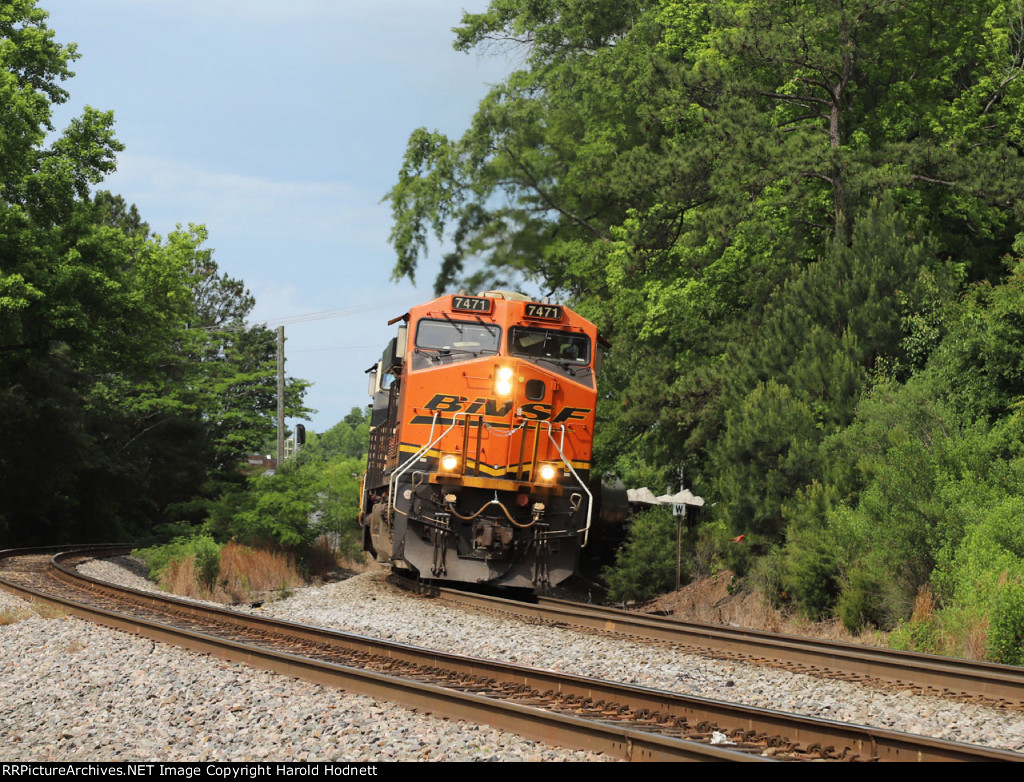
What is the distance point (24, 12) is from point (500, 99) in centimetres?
1519

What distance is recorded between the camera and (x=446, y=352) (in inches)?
619

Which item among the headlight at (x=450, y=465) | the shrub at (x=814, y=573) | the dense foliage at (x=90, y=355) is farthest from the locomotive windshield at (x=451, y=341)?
the dense foliage at (x=90, y=355)

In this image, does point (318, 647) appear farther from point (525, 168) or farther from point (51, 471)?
point (51, 471)

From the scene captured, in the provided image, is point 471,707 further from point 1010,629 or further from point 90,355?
point 90,355

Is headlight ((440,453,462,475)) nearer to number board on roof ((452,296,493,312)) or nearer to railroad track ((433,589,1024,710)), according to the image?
railroad track ((433,589,1024,710))

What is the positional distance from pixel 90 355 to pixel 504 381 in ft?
54.7

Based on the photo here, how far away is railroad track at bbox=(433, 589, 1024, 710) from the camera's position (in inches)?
347

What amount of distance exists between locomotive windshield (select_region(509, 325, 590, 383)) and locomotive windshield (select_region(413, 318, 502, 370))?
347 millimetres

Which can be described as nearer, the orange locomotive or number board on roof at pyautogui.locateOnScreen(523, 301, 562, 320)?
the orange locomotive

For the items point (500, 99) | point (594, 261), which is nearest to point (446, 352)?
point (594, 261)

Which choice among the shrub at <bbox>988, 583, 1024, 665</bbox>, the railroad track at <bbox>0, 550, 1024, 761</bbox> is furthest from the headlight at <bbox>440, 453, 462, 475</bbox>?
the shrub at <bbox>988, 583, 1024, 665</bbox>

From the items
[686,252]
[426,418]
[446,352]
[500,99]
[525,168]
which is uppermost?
[500,99]

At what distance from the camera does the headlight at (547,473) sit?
15.4 metres

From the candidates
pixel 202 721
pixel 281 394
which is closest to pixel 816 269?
pixel 202 721
